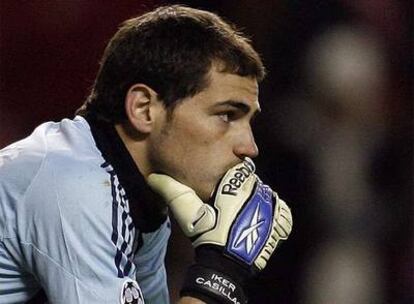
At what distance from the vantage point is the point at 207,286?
2.73m

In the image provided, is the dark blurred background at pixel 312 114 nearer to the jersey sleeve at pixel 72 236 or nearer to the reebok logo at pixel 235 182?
the reebok logo at pixel 235 182

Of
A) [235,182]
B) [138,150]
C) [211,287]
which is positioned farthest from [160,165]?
[211,287]

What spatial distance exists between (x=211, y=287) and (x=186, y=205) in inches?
7.8

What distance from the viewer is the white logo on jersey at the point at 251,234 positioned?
2748 mm

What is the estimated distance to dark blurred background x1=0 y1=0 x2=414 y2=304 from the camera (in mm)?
3953

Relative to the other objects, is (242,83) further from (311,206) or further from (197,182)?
(311,206)

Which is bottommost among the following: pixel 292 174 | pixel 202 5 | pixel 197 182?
pixel 197 182

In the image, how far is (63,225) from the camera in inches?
99.0

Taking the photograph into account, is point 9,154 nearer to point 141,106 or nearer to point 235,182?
point 141,106

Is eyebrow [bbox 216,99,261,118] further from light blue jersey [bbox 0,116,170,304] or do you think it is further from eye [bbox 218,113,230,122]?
light blue jersey [bbox 0,116,170,304]

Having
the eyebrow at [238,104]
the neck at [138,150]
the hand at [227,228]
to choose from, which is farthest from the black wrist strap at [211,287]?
→ the eyebrow at [238,104]

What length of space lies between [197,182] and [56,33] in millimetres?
1419

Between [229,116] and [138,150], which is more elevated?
[229,116]

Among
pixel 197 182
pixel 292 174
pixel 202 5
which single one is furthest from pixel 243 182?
pixel 202 5
